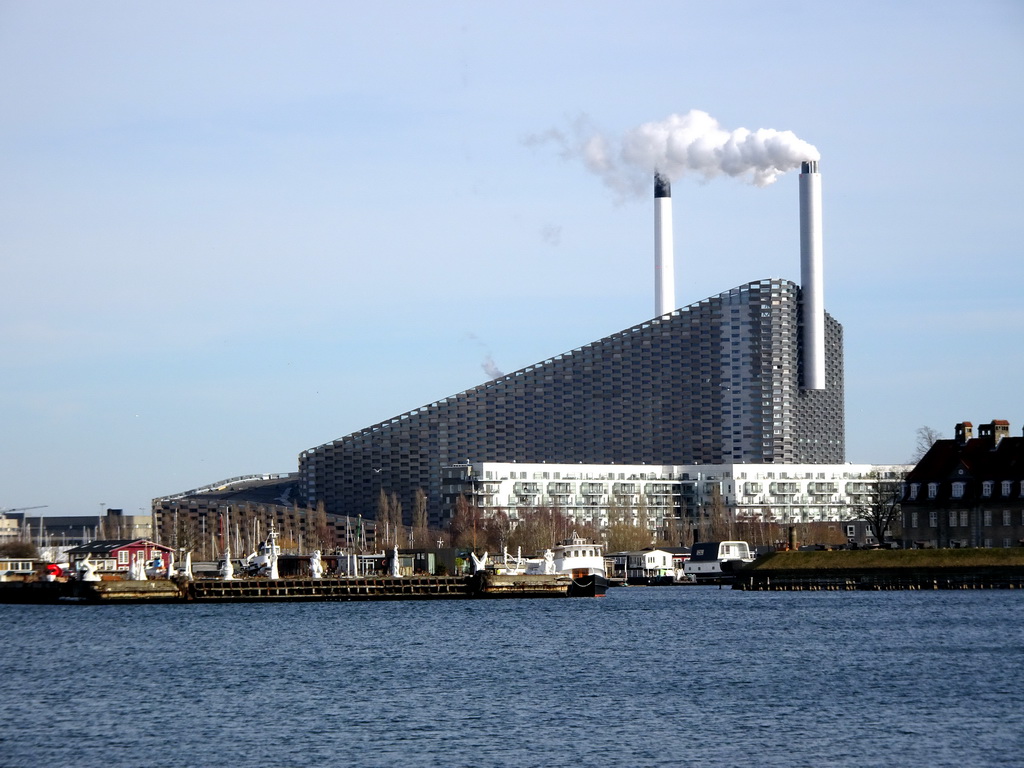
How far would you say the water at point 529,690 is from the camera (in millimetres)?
40938

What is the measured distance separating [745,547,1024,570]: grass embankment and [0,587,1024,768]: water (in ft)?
51.5

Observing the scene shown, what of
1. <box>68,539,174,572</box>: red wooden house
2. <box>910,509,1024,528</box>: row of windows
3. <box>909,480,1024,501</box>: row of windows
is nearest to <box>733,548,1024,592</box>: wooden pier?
<box>910,509,1024,528</box>: row of windows

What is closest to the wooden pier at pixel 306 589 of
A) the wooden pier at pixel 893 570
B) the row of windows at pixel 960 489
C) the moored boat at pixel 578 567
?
the moored boat at pixel 578 567

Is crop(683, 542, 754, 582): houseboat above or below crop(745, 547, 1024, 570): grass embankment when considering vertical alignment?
below

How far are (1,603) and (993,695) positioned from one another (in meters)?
85.1

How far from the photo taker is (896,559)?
10756 centimetres

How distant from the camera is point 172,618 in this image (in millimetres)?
94875

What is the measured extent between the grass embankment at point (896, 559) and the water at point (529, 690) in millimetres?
15688

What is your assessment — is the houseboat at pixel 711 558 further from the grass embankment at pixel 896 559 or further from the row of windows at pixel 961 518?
the grass embankment at pixel 896 559

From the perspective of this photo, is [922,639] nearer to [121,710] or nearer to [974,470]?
[121,710]

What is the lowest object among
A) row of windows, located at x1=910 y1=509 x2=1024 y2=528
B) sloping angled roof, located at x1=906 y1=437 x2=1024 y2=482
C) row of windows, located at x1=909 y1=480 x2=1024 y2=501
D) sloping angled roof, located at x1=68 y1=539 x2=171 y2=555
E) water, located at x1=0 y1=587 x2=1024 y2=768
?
water, located at x1=0 y1=587 x2=1024 y2=768

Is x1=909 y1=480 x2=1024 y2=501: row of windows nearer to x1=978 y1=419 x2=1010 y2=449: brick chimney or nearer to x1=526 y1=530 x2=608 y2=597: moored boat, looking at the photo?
x1=978 y1=419 x2=1010 y2=449: brick chimney

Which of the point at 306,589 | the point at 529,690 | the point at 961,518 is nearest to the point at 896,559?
the point at 961,518

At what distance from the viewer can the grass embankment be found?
104 metres
